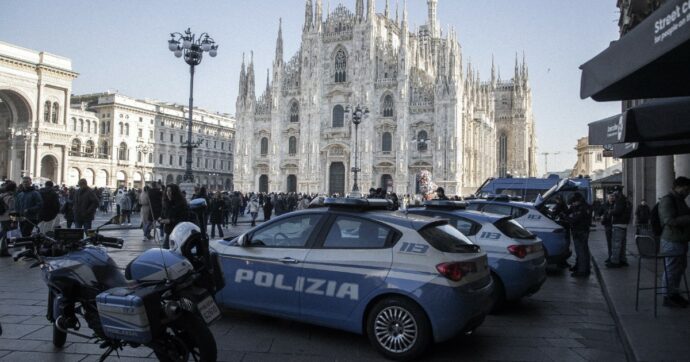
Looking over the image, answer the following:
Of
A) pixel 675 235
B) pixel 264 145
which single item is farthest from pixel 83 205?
pixel 264 145

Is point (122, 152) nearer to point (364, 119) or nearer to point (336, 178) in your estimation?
point (336, 178)

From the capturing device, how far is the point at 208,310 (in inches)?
148

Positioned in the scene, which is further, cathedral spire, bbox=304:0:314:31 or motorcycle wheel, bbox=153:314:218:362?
cathedral spire, bbox=304:0:314:31

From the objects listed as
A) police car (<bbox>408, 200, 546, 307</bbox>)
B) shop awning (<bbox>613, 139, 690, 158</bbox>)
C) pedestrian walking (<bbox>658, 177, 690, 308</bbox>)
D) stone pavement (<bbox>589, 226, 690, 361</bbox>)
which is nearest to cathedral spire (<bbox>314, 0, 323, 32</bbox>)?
stone pavement (<bbox>589, 226, 690, 361</bbox>)

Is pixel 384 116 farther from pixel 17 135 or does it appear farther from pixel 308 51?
pixel 17 135

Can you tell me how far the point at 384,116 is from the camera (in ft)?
152

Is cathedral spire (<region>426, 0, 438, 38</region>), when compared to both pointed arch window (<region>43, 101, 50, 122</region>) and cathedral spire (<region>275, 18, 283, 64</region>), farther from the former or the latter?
pointed arch window (<region>43, 101, 50, 122</region>)

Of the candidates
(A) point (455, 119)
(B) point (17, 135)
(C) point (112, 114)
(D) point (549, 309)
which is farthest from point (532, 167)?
(D) point (549, 309)

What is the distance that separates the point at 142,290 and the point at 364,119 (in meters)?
42.7

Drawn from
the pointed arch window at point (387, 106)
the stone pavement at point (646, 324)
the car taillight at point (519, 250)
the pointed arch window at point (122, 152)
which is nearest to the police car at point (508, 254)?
the car taillight at point (519, 250)

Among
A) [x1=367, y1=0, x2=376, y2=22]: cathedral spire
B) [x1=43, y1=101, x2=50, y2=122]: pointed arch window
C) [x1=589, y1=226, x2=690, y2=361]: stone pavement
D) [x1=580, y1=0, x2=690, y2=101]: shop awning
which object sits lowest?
[x1=589, y1=226, x2=690, y2=361]: stone pavement

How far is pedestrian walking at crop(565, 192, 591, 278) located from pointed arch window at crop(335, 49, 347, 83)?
1579 inches

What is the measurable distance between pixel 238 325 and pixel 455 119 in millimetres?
39656

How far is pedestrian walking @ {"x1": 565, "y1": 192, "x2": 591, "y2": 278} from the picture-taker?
9.28m
